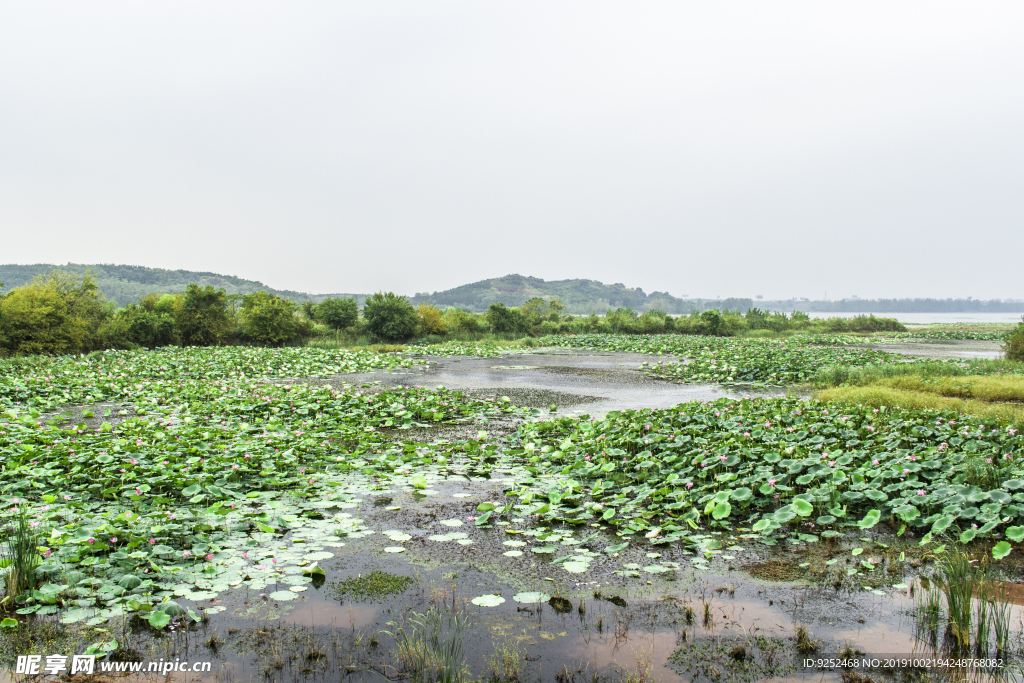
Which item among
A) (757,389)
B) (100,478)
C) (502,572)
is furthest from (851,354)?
(100,478)

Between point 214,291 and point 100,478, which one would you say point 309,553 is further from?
point 214,291

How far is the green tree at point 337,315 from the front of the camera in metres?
37.8

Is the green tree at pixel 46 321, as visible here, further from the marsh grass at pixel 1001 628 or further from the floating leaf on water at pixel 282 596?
the marsh grass at pixel 1001 628

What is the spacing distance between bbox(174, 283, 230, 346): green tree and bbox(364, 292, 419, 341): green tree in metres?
9.21

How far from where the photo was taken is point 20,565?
12.2 feet

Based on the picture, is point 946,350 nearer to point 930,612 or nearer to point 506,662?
point 930,612

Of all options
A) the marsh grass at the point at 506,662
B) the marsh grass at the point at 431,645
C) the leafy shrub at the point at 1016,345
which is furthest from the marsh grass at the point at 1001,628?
the leafy shrub at the point at 1016,345

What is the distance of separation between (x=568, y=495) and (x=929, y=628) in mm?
3081

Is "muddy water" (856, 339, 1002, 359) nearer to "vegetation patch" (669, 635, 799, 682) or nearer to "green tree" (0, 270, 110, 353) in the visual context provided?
"vegetation patch" (669, 635, 799, 682)

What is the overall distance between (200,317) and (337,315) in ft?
29.7

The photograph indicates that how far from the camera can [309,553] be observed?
4.49 metres

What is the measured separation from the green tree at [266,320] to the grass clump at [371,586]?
103 feet

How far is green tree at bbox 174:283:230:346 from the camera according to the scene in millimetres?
29953

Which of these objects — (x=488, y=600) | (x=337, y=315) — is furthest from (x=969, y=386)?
(x=337, y=315)
